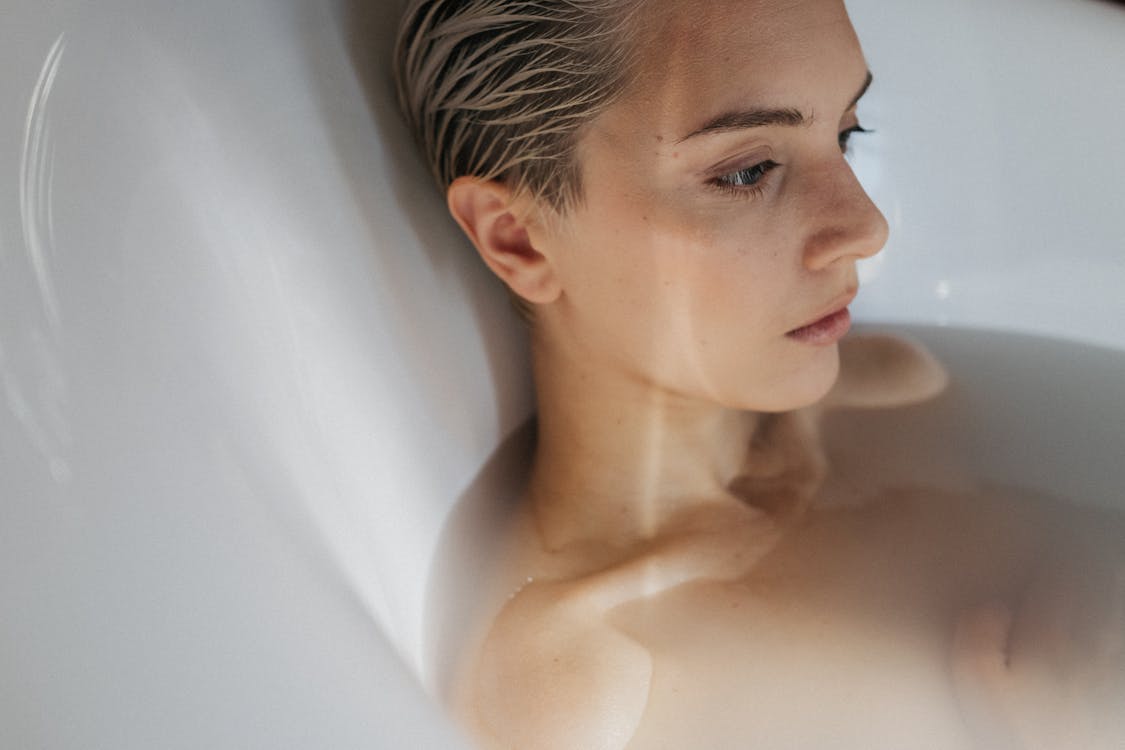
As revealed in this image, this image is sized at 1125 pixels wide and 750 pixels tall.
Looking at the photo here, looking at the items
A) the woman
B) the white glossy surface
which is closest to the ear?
the woman

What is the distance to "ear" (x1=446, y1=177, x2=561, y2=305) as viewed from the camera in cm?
75

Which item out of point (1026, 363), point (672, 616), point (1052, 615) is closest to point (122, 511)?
point (672, 616)

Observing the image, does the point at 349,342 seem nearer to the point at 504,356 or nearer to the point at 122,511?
A: the point at 504,356

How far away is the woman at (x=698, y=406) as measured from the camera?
674mm

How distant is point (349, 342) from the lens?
2.62 feet

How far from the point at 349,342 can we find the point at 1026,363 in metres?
0.55

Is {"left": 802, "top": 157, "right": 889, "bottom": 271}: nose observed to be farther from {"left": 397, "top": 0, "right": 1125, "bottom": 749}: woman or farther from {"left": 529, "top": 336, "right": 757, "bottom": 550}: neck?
{"left": 529, "top": 336, "right": 757, "bottom": 550}: neck

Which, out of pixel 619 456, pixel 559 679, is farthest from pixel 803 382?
pixel 559 679

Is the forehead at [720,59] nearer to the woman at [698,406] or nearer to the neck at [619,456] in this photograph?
the woman at [698,406]

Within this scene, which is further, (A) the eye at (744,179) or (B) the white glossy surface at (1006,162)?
(B) the white glossy surface at (1006,162)

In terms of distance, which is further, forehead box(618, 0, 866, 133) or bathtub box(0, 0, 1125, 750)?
forehead box(618, 0, 866, 133)

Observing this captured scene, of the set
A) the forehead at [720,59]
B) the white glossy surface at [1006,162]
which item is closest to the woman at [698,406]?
the forehead at [720,59]

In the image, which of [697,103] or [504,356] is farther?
[504,356]

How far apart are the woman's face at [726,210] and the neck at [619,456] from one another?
31 mm
